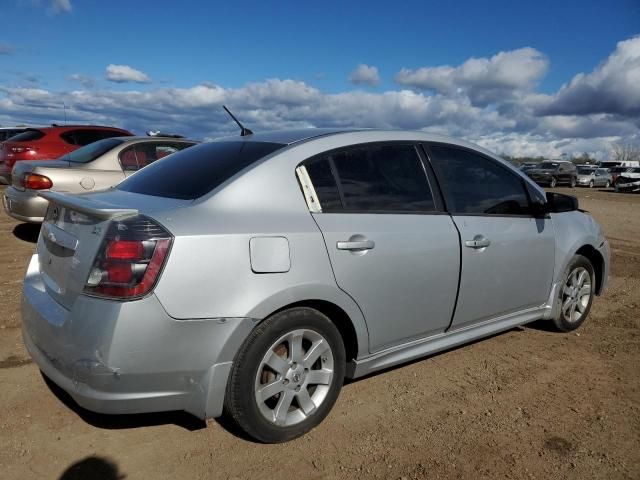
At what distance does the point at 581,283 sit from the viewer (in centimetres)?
457

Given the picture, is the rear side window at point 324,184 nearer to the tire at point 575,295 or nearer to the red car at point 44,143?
the tire at point 575,295

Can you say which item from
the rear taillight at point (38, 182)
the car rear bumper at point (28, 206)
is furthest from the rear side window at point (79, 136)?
the rear taillight at point (38, 182)

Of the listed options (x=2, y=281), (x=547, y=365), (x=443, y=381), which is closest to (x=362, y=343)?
(x=443, y=381)

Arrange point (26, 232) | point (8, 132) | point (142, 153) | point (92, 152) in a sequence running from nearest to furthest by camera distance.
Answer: point (92, 152)
point (142, 153)
point (26, 232)
point (8, 132)

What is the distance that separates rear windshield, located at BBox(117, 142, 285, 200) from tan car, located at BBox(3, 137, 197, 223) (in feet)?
12.0

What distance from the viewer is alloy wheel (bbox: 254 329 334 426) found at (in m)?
2.62

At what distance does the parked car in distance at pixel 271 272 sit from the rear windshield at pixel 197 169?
16 millimetres

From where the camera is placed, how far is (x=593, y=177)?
120 ft

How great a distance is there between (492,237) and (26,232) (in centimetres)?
717

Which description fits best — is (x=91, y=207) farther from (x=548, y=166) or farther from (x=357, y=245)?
(x=548, y=166)

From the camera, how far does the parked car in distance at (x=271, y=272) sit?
230 centimetres

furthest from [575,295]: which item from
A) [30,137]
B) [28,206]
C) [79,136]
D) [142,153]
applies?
[30,137]

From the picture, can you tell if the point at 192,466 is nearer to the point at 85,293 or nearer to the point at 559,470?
the point at 85,293

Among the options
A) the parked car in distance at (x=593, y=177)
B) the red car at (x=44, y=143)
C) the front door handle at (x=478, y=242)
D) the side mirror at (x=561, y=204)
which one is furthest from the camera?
the parked car in distance at (x=593, y=177)
